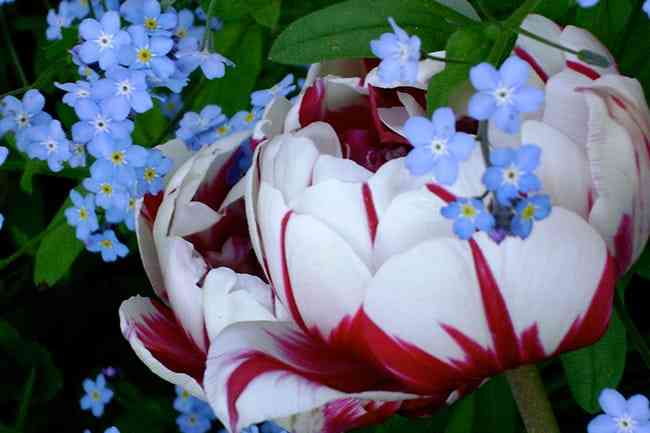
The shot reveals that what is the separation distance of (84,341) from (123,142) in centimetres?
25

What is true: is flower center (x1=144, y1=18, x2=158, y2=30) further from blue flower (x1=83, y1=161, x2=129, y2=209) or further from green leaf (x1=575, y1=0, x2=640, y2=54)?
green leaf (x1=575, y1=0, x2=640, y2=54)

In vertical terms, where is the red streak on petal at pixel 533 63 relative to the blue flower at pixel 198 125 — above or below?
above

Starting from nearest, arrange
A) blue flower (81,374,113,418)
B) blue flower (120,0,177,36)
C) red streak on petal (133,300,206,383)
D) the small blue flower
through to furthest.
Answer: the small blue flower → red streak on petal (133,300,206,383) → blue flower (120,0,177,36) → blue flower (81,374,113,418)

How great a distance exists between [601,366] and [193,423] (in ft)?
0.88

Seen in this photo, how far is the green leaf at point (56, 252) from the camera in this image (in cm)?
69

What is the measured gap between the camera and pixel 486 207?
0.41 meters

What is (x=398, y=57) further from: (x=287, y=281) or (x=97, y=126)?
(x=97, y=126)

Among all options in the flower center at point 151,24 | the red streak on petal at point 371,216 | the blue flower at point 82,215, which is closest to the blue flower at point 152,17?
the flower center at point 151,24

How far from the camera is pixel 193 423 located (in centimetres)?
72

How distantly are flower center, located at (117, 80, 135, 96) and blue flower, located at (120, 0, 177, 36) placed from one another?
0.04m

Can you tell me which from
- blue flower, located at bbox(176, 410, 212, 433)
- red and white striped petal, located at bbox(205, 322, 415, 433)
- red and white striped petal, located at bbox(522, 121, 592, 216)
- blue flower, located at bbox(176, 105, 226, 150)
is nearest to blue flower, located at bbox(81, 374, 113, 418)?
blue flower, located at bbox(176, 410, 212, 433)

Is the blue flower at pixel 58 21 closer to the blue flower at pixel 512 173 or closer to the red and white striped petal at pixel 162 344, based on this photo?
the red and white striped petal at pixel 162 344

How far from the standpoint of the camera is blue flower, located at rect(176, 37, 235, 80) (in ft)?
1.99

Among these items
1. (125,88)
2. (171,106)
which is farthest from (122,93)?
(171,106)
